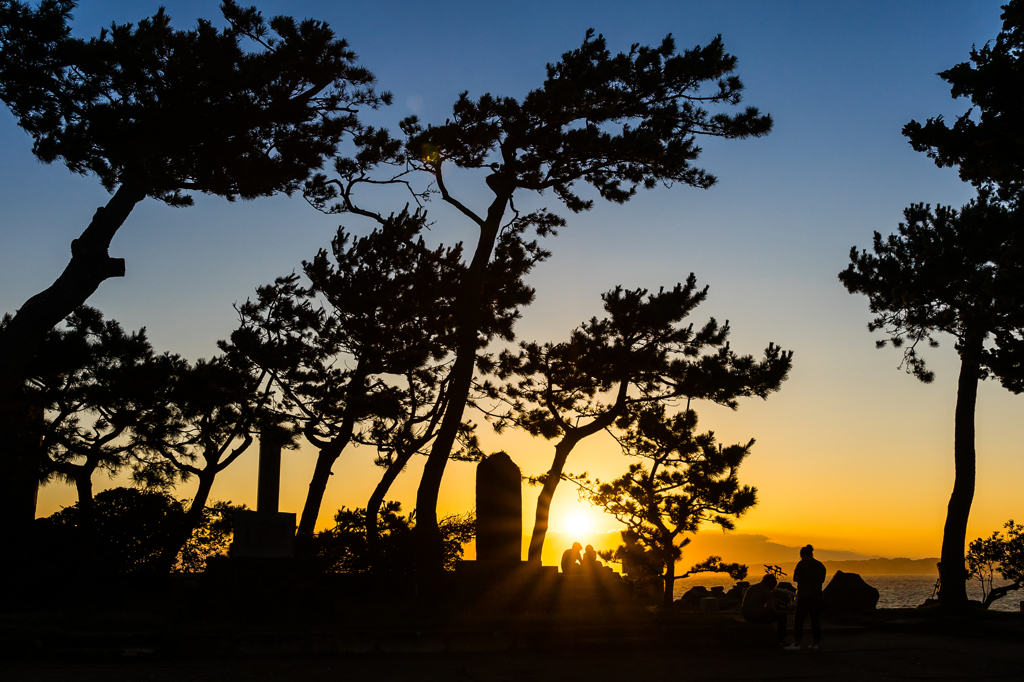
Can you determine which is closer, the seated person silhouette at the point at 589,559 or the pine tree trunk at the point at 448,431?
the pine tree trunk at the point at 448,431

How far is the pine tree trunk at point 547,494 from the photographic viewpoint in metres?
16.6

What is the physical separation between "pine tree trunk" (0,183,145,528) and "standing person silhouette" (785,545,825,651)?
42.3 feet

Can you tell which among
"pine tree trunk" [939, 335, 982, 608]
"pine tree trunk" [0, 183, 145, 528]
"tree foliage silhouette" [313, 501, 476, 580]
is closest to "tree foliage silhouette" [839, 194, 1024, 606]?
"pine tree trunk" [939, 335, 982, 608]

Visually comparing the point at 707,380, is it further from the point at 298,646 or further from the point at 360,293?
the point at 298,646

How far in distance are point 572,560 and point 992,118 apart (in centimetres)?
1045

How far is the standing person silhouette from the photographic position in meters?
9.93

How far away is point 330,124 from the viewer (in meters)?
14.7

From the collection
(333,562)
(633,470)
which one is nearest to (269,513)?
(333,562)

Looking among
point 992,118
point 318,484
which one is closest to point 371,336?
point 318,484

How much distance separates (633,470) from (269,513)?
11.2m

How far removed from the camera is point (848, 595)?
1680 centimetres

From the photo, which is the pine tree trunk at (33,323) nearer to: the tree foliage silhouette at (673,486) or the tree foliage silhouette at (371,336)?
the tree foliage silhouette at (371,336)

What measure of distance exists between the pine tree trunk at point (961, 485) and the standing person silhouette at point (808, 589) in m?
8.07

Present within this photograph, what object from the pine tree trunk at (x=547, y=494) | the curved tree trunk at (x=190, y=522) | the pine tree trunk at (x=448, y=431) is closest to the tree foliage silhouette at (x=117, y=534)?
the curved tree trunk at (x=190, y=522)
